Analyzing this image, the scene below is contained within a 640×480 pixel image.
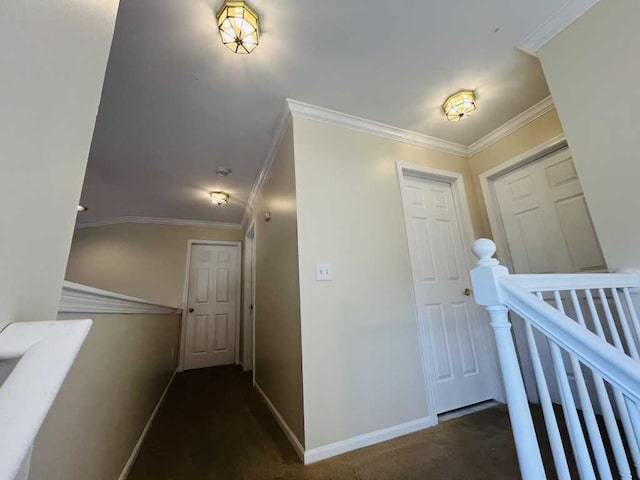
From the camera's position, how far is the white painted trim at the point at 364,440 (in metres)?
1.49

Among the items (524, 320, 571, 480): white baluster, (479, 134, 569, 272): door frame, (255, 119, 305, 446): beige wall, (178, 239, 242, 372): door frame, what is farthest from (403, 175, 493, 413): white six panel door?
(178, 239, 242, 372): door frame

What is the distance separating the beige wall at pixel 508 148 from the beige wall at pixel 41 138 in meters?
2.78

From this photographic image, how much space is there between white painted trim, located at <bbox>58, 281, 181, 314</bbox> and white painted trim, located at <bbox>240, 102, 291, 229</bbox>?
162 cm

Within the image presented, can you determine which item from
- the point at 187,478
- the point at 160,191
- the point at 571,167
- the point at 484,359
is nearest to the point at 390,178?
the point at 571,167

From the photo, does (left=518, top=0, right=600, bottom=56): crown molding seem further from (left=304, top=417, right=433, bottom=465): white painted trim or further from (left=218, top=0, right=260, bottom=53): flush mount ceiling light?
(left=304, top=417, right=433, bottom=465): white painted trim

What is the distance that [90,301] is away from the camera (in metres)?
0.98

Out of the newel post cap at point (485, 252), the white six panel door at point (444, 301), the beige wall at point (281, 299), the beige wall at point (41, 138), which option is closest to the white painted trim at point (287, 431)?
the beige wall at point (281, 299)

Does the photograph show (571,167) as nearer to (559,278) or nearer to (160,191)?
(559,278)

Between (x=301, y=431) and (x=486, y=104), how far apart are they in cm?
272

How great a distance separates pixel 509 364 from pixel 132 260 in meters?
4.67

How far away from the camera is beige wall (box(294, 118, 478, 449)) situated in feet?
5.33

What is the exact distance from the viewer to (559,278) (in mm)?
918

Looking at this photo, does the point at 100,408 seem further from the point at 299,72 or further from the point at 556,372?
the point at 299,72

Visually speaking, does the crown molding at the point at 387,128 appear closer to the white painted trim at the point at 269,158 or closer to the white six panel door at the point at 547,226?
the white painted trim at the point at 269,158
